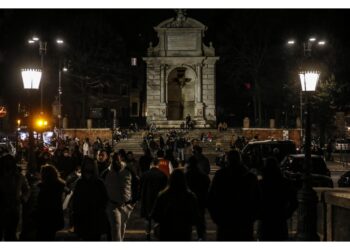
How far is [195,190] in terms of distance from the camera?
37.6 ft

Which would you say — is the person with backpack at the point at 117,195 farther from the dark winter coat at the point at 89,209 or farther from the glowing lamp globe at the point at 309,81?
the glowing lamp globe at the point at 309,81

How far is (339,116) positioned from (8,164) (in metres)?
45.1

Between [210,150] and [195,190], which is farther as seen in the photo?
[210,150]

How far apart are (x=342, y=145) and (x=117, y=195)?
37.4 m

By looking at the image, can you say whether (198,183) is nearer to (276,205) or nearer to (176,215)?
(276,205)

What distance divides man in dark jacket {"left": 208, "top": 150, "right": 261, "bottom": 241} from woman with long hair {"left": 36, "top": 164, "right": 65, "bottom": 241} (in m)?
2.69

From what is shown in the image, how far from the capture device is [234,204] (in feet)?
28.0

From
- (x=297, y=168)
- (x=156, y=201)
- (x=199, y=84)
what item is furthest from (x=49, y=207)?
(x=199, y=84)

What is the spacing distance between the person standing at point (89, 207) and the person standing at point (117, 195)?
147cm

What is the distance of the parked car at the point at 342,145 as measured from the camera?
149 feet

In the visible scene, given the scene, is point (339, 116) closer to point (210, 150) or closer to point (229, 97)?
point (210, 150)

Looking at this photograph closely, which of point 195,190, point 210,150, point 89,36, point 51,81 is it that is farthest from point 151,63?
point 195,190

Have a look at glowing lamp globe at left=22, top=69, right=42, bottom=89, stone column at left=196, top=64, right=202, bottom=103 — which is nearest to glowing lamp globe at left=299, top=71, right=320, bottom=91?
glowing lamp globe at left=22, top=69, right=42, bottom=89

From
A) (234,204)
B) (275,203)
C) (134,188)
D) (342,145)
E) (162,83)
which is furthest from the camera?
(162,83)
